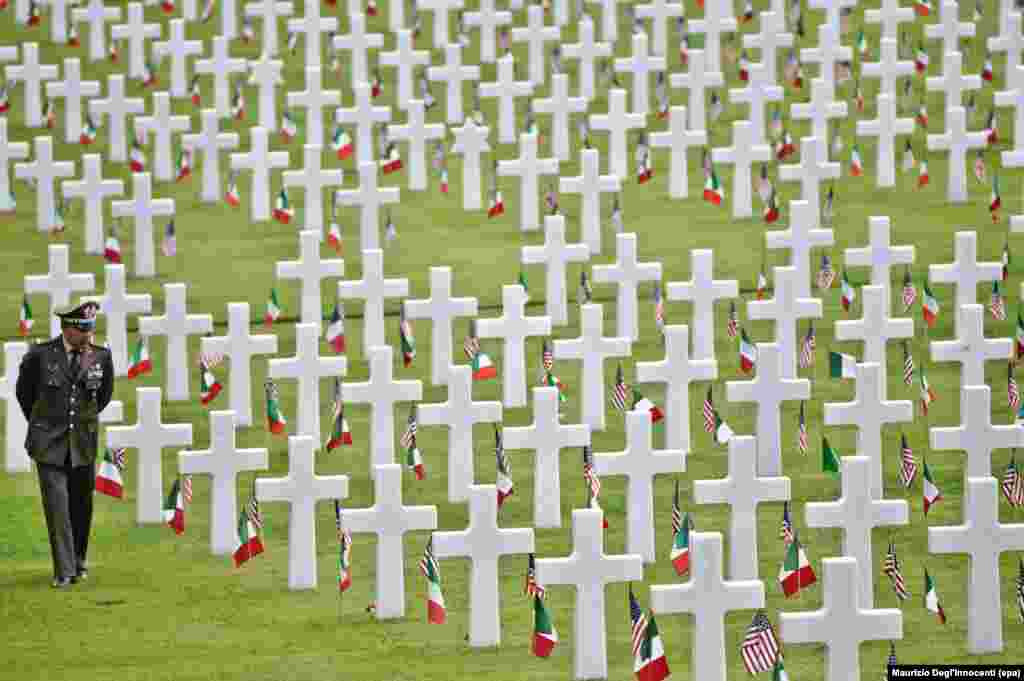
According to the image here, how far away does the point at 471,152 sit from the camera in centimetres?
→ 1897

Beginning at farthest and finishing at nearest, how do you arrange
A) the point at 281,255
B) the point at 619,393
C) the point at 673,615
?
the point at 281,255, the point at 619,393, the point at 673,615

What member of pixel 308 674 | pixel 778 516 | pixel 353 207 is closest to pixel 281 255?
pixel 353 207

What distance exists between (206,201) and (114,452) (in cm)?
604

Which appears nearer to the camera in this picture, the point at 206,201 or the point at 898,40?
the point at 206,201

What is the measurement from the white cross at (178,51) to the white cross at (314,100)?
4.26ft

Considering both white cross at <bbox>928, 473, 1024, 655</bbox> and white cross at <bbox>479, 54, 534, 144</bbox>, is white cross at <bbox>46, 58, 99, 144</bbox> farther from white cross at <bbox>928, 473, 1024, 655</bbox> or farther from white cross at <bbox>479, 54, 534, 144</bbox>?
white cross at <bbox>928, 473, 1024, 655</bbox>

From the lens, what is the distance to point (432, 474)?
14234 mm

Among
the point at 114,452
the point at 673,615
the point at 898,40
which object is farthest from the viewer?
the point at 898,40

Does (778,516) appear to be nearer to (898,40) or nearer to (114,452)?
(114,452)

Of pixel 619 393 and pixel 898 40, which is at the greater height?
pixel 898 40

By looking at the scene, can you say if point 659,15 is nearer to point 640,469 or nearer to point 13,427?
point 13,427

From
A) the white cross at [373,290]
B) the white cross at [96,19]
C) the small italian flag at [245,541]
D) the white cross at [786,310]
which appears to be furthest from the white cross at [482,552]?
the white cross at [96,19]

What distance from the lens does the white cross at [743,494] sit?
40.4 feet

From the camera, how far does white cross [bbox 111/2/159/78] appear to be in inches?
841
